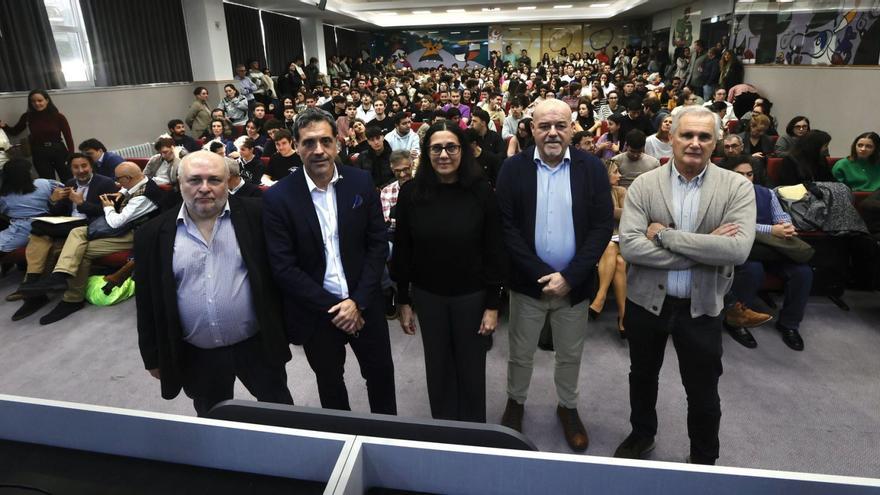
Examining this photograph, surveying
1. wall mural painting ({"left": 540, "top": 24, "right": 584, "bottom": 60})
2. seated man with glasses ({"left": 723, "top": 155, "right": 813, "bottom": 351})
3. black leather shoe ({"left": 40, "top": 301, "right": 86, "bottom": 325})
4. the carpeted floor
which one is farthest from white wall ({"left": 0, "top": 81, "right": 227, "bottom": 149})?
wall mural painting ({"left": 540, "top": 24, "right": 584, "bottom": 60})

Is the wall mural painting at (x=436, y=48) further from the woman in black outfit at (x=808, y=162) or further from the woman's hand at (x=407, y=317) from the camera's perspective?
the woman's hand at (x=407, y=317)

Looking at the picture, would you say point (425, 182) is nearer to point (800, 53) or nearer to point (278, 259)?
point (278, 259)

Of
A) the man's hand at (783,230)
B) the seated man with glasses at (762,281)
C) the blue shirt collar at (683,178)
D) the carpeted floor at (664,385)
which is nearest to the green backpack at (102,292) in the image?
the carpeted floor at (664,385)

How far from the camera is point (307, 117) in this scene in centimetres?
181

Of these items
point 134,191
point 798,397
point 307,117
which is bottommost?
point 798,397

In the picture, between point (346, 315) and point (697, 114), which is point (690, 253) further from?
point (346, 315)

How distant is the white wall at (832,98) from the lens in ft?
18.1

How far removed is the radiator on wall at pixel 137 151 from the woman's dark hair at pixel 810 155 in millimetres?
8472

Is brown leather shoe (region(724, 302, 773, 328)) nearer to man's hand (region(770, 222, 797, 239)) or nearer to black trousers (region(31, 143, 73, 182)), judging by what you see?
man's hand (region(770, 222, 797, 239))

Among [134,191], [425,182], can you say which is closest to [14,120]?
[134,191]

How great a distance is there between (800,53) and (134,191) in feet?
28.4

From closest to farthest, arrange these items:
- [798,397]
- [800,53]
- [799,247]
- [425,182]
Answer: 1. [425,182]
2. [798,397]
3. [799,247]
4. [800,53]

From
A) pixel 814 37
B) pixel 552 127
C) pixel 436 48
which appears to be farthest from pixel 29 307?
pixel 436 48

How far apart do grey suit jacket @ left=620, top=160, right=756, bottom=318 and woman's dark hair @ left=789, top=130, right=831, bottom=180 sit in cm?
269
